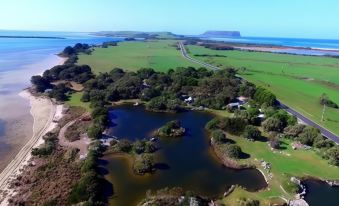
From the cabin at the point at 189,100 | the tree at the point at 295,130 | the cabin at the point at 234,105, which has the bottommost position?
the cabin at the point at 189,100

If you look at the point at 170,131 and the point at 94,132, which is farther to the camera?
the point at 170,131

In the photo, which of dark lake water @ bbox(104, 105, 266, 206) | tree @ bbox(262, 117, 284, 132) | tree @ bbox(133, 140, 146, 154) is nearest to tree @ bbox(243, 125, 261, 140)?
tree @ bbox(262, 117, 284, 132)

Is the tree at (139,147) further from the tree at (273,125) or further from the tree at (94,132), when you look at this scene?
the tree at (273,125)

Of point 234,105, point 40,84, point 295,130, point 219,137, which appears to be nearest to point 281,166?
point 219,137

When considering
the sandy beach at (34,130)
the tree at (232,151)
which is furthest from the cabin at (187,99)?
the tree at (232,151)

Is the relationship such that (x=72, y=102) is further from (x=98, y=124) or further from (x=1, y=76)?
(x=1, y=76)

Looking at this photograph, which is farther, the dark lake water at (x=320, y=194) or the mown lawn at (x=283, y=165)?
the mown lawn at (x=283, y=165)

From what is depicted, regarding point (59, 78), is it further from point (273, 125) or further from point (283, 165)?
point (283, 165)
